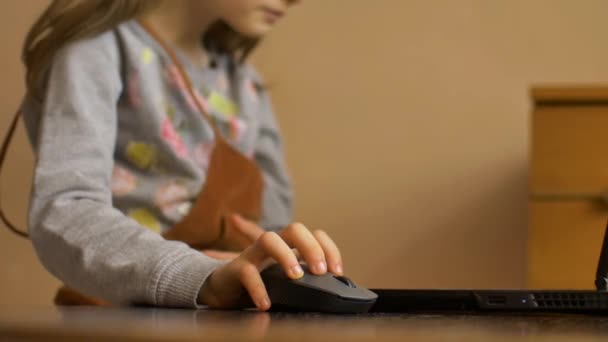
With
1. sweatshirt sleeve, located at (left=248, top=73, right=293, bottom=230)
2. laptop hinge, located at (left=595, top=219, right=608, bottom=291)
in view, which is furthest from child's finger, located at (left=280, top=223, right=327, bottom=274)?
sweatshirt sleeve, located at (left=248, top=73, right=293, bottom=230)

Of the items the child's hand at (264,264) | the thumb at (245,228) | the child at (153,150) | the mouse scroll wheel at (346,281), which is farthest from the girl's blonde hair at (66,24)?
the mouse scroll wheel at (346,281)

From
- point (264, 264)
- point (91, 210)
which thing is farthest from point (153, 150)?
point (264, 264)

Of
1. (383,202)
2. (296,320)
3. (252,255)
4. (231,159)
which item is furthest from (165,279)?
(383,202)

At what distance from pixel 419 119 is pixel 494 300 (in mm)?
1002

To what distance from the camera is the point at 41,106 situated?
3.56ft

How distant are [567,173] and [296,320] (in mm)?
744

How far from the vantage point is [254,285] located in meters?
0.65

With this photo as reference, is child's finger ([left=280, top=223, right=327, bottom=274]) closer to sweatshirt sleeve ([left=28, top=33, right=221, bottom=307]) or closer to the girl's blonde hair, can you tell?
sweatshirt sleeve ([left=28, top=33, right=221, bottom=307])

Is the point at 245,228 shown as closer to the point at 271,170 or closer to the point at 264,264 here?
the point at 271,170

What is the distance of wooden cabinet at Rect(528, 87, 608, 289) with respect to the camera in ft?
3.71

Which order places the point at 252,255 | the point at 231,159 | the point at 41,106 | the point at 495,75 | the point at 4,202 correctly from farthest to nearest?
the point at 495,75 → the point at 4,202 → the point at 231,159 → the point at 41,106 → the point at 252,255

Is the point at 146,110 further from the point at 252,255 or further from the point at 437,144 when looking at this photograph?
the point at 437,144

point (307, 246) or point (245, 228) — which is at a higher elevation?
point (307, 246)

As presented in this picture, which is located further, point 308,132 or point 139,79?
point 308,132
